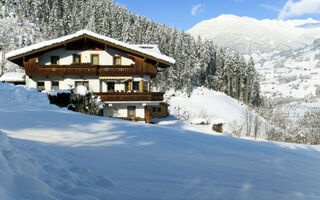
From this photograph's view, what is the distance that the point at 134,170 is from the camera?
3775mm

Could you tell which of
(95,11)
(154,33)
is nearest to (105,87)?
(154,33)

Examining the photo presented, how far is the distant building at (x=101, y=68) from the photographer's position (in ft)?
79.7

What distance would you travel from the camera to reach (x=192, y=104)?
5775 cm

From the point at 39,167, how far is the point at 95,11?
7767cm

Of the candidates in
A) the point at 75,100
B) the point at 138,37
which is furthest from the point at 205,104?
the point at 75,100

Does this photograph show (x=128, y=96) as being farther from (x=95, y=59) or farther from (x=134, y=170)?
(x=134, y=170)

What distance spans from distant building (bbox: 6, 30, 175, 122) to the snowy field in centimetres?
1851

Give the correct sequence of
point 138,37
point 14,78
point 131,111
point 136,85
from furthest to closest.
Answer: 1. point 138,37
2. point 14,78
3. point 136,85
4. point 131,111

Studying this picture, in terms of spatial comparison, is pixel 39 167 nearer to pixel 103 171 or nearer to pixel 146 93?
pixel 103 171

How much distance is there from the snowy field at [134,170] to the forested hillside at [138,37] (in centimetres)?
5742

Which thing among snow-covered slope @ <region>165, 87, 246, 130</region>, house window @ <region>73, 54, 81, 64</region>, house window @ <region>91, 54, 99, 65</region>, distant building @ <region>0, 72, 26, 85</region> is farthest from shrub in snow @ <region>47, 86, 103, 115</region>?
snow-covered slope @ <region>165, 87, 246, 130</region>

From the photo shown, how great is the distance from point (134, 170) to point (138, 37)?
65.8 metres

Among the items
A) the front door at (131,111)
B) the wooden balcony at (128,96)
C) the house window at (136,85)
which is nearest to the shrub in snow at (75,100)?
the wooden balcony at (128,96)

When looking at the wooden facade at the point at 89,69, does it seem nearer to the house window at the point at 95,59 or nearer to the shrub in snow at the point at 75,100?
the house window at the point at 95,59
